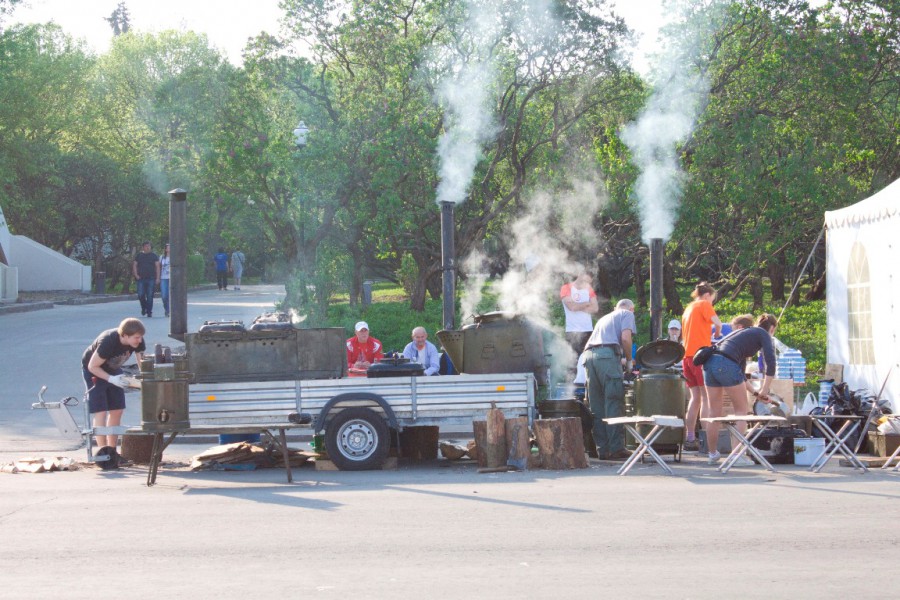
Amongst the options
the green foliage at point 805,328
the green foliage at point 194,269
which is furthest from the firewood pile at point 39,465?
the green foliage at point 194,269

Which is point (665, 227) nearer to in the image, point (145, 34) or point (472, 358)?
point (472, 358)

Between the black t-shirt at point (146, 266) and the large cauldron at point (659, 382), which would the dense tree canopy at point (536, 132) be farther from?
the large cauldron at point (659, 382)

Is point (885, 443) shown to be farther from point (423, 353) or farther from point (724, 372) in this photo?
point (423, 353)

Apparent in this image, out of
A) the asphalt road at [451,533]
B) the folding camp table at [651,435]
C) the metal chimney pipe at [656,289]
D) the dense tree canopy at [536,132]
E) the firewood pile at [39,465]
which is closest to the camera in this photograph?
the asphalt road at [451,533]

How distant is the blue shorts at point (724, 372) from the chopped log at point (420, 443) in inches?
112

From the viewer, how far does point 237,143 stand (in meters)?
25.8

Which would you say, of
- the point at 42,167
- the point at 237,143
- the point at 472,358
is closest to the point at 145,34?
the point at 42,167

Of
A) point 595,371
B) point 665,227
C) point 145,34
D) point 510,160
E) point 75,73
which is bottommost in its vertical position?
point 595,371

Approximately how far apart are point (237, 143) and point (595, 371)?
14655 mm

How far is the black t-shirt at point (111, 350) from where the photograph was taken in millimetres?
12391

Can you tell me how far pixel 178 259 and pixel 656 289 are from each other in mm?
6689

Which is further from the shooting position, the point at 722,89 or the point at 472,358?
the point at 722,89

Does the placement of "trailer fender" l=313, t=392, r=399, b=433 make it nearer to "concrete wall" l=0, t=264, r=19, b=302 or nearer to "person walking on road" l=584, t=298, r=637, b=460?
"person walking on road" l=584, t=298, r=637, b=460

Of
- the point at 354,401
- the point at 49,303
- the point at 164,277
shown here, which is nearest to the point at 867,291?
the point at 354,401
